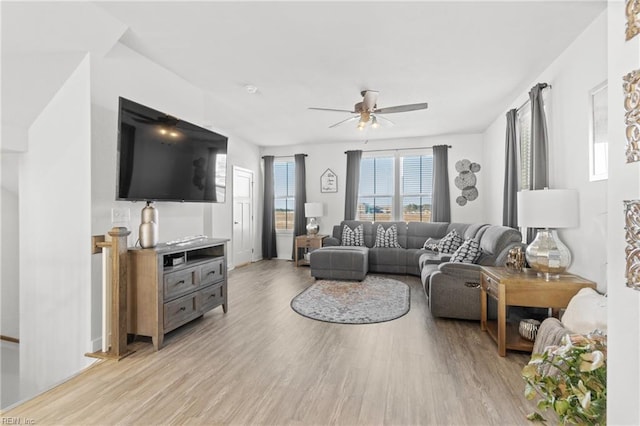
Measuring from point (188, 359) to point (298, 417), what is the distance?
1.15m

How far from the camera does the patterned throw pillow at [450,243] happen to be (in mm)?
5016

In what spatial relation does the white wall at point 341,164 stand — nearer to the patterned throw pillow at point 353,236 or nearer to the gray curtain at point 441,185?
the gray curtain at point 441,185

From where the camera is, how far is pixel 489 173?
5441mm

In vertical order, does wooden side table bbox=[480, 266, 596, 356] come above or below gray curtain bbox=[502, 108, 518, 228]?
below

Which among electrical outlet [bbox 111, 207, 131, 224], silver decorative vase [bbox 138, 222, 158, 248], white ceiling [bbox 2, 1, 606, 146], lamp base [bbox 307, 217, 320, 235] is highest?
white ceiling [bbox 2, 1, 606, 146]

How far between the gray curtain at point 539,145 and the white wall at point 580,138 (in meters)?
0.08

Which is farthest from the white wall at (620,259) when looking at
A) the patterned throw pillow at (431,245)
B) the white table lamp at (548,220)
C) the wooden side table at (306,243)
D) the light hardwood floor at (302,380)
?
the wooden side table at (306,243)

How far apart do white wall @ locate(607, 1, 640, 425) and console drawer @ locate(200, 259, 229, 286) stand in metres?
3.00

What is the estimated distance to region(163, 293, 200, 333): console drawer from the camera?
103 inches

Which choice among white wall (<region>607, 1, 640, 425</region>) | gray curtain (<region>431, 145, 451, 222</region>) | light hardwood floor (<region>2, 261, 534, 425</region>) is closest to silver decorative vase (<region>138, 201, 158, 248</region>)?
light hardwood floor (<region>2, 261, 534, 425</region>)

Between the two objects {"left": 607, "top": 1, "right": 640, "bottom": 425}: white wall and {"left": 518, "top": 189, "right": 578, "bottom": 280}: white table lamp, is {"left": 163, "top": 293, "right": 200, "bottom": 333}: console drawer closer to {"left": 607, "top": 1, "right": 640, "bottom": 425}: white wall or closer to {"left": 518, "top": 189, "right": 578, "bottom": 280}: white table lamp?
{"left": 607, "top": 1, "right": 640, "bottom": 425}: white wall

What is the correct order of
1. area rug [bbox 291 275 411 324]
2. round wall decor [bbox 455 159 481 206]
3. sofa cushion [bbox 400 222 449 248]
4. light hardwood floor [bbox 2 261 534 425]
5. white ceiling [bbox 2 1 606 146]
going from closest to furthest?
light hardwood floor [bbox 2 261 534 425], white ceiling [bbox 2 1 606 146], area rug [bbox 291 275 411 324], sofa cushion [bbox 400 222 449 248], round wall decor [bbox 455 159 481 206]

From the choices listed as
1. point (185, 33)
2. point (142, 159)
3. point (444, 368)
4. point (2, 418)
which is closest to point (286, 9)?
point (185, 33)

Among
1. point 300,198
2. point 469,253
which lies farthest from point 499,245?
point 300,198
